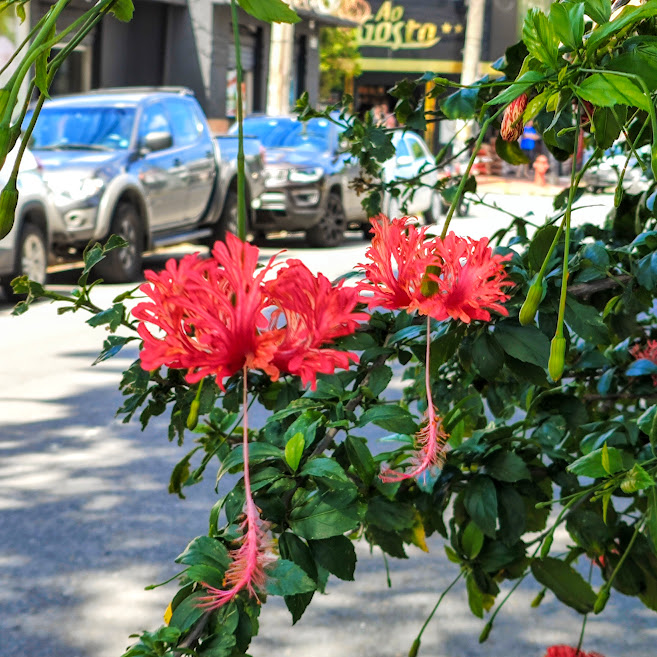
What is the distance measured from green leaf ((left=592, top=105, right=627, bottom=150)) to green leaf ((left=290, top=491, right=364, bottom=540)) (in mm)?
374

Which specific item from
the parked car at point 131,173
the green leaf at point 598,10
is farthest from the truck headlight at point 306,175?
the green leaf at point 598,10

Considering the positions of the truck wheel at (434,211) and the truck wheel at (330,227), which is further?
the truck wheel at (434,211)

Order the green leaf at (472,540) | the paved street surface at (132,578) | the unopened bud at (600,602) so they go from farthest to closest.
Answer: the paved street surface at (132,578) < the green leaf at (472,540) < the unopened bud at (600,602)

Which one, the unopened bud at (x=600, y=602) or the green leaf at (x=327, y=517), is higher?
the green leaf at (x=327, y=517)

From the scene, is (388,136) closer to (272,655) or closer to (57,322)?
(272,655)

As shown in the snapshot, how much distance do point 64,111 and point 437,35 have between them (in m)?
22.9

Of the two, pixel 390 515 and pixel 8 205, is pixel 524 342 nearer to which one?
pixel 390 515

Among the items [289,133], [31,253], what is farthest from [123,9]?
[289,133]

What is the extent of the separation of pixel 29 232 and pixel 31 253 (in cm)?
14

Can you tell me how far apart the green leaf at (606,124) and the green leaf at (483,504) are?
0.86 m

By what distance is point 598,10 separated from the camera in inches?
36.0

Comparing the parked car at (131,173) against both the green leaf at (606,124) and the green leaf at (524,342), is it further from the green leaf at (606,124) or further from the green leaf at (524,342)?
the green leaf at (606,124)

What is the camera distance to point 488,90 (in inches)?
73.7

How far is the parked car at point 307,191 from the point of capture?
12242 millimetres
